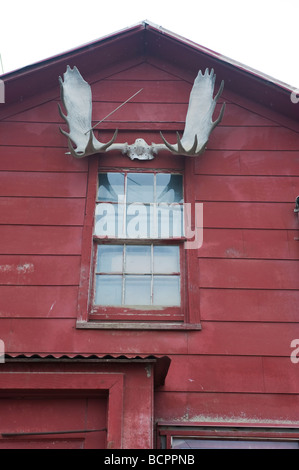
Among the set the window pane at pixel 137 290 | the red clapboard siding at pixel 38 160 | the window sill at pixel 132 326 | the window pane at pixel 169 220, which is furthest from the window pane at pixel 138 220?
the window sill at pixel 132 326

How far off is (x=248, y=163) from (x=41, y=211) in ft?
8.24

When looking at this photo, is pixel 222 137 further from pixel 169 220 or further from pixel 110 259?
pixel 110 259

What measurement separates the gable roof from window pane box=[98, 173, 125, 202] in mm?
1477

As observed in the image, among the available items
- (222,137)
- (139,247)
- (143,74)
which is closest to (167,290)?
(139,247)

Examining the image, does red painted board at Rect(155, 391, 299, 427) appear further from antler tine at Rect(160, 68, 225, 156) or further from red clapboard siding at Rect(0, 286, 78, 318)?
antler tine at Rect(160, 68, 225, 156)

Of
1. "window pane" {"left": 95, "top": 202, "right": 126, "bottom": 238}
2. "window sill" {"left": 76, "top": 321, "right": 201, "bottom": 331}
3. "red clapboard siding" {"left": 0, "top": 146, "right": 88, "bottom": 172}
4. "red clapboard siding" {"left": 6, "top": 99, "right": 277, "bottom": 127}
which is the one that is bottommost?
"window sill" {"left": 76, "top": 321, "right": 201, "bottom": 331}

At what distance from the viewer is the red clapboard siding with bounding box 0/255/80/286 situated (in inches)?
212

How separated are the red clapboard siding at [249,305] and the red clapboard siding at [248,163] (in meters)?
1.51

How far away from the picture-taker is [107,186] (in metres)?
6.07

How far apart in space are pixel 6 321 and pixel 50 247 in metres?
0.91

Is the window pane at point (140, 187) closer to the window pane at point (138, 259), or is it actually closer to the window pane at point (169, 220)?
the window pane at point (169, 220)

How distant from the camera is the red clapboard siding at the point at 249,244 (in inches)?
218

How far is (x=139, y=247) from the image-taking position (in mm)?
5719

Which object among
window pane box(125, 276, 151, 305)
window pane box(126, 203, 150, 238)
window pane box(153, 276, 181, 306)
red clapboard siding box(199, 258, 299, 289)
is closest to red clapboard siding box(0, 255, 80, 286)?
window pane box(125, 276, 151, 305)
